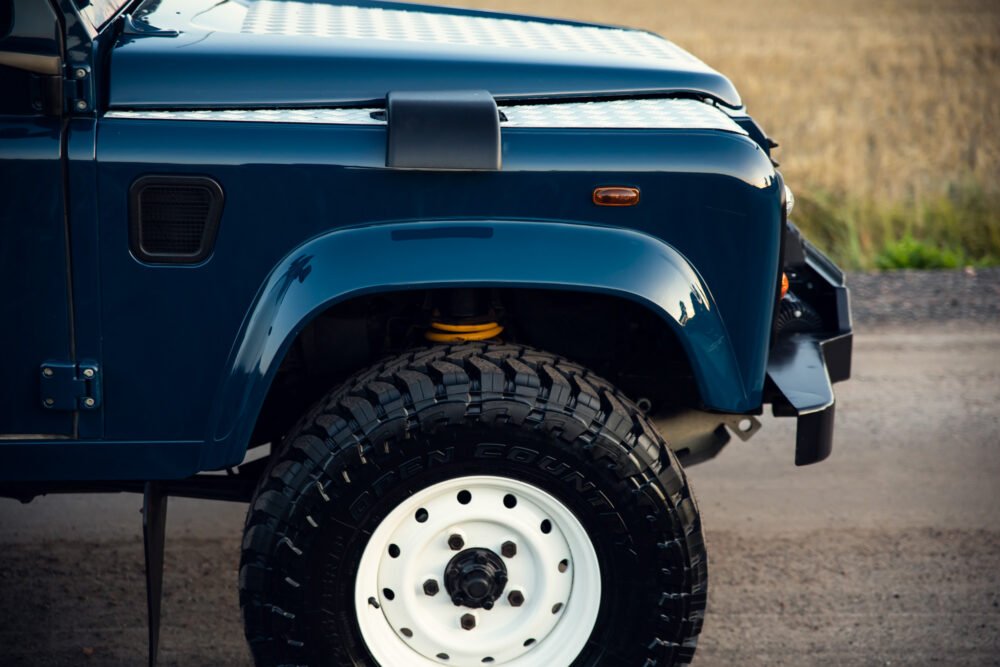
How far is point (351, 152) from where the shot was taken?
259 cm

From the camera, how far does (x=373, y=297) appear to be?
2930 mm

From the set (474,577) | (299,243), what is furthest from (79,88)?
(474,577)

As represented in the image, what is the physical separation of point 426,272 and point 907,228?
6249mm

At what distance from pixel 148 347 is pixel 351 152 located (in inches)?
24.3

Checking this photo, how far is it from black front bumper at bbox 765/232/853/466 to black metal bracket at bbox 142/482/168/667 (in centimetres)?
158

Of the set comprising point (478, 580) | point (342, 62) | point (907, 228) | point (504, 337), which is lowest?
point (907, 228)

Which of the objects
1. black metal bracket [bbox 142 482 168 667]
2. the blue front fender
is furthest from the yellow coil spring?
black metal bracket [bbox 142 482 168 667]

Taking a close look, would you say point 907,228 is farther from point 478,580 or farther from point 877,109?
point 478,580

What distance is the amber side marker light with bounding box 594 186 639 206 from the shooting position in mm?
2649

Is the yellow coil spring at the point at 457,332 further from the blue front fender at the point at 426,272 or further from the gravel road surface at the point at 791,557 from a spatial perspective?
the gravel road surface at the point at 791,557

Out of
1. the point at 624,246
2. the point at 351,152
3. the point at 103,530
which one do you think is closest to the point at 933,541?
the point at 624,246

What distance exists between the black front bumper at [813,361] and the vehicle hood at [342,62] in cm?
73

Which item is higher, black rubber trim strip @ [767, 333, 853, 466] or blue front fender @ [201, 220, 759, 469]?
blue front fender @ [201, 220, 759, 469]

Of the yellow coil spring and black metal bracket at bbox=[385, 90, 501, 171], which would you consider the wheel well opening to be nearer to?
the yellow coil spring
